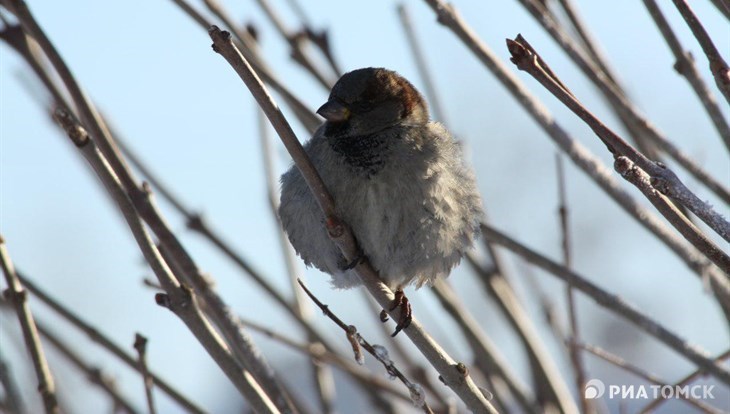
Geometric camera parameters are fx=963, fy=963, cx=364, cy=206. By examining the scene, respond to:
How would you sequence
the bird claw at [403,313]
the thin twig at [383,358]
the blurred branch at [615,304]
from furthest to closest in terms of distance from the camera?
the blurred branch at [615,304] < the bird claw at [403,313] < the thin twig at [383,358]

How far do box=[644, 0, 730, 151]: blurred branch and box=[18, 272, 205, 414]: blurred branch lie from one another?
135 centimetres

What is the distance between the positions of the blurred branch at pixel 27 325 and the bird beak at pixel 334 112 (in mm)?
956

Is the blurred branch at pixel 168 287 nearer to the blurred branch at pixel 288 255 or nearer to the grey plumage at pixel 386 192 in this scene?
the grey plumage at pixel 386 192

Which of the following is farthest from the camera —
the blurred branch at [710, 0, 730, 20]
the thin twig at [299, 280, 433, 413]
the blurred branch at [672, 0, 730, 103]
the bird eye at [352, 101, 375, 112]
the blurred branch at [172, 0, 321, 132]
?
the bird eye at [352, 101, 375, 112]

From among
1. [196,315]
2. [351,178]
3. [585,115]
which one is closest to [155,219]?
[196,315]

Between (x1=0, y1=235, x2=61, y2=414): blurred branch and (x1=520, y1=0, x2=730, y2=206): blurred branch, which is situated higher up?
(x1=520, y1=0, x2=730, y2=206): blurred branch

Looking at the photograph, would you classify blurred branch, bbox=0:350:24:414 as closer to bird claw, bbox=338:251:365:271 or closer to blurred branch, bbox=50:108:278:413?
blurred branch, bbox=50:108:278:413

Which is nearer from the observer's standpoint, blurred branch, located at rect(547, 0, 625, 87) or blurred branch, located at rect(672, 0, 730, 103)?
blurred branch, located at rect(672, 0, 730, 103)

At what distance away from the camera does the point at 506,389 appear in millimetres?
2934

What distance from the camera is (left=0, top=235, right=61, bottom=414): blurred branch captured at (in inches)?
78.6

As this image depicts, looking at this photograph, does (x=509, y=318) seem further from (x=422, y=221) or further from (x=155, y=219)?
(x=155, y=219)

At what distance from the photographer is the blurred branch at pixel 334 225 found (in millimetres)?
1761

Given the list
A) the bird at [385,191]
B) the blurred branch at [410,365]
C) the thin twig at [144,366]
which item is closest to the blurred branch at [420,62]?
the bird at [385,191]
